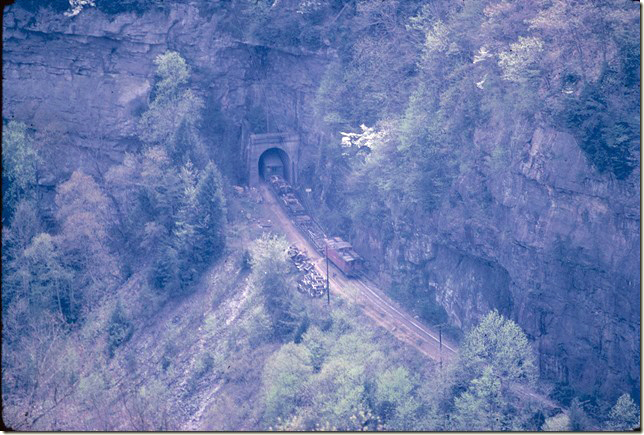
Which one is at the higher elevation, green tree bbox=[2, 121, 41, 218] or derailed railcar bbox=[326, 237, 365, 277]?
green tree bbox=[2, 121, 41, 218]

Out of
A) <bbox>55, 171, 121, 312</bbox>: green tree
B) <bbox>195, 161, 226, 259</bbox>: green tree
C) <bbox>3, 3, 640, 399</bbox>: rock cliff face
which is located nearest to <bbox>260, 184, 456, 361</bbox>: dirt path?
<bbox>3, 3, 640, 399</bbox>: rock cliff face

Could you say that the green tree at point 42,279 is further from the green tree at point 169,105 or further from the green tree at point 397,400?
the green tree at point 397,400

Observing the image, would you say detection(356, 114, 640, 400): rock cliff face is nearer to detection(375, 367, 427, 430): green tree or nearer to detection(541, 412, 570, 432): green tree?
detection(541, 412, 570, 432): green tree

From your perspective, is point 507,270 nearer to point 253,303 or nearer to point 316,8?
point 253,303

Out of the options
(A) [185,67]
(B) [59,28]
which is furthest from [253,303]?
(B) [59,28]

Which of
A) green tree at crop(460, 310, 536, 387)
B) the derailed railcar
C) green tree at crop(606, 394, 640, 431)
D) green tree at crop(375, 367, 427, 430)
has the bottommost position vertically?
green tree at crop(375, 367, 427, 430)

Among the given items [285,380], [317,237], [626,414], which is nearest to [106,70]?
[317,237]
